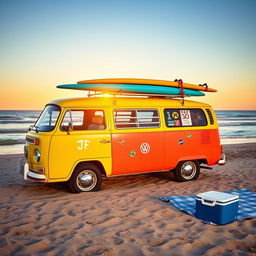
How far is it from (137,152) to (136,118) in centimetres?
90

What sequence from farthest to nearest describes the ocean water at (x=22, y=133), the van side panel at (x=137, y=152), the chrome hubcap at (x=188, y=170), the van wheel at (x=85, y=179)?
the ocean water at (x=22, y=133) → the chrome hubcap at (x=188, y=170) → the van side panel at (x=137, y=152) → the van wheel at (x=85, y=179)

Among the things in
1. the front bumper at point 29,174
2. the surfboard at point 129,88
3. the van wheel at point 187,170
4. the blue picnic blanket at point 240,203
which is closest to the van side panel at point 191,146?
the van wheel at point 187,170

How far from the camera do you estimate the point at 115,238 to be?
15.8 ft

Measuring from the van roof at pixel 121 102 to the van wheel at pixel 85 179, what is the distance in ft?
4.97

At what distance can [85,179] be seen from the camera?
744 centimetres

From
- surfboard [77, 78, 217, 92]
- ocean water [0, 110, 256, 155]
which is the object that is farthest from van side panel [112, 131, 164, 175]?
ocean water [0, 110, 256, 155]

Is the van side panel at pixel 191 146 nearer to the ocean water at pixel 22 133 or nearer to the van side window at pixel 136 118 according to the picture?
the van side window at pixel 136 118

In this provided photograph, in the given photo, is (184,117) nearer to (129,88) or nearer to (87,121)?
(129,88)

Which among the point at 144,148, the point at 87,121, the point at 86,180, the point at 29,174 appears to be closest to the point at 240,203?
the point at 144,148

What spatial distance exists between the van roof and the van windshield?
0.57ft

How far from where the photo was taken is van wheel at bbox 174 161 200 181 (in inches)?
344

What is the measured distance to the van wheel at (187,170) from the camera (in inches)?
344

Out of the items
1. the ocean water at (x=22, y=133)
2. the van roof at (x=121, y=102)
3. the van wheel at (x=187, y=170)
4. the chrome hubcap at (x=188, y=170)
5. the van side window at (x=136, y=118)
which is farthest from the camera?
the ocean water at (x=22, y=133)

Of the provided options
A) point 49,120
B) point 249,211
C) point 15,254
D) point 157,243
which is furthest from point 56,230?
point 249,211
